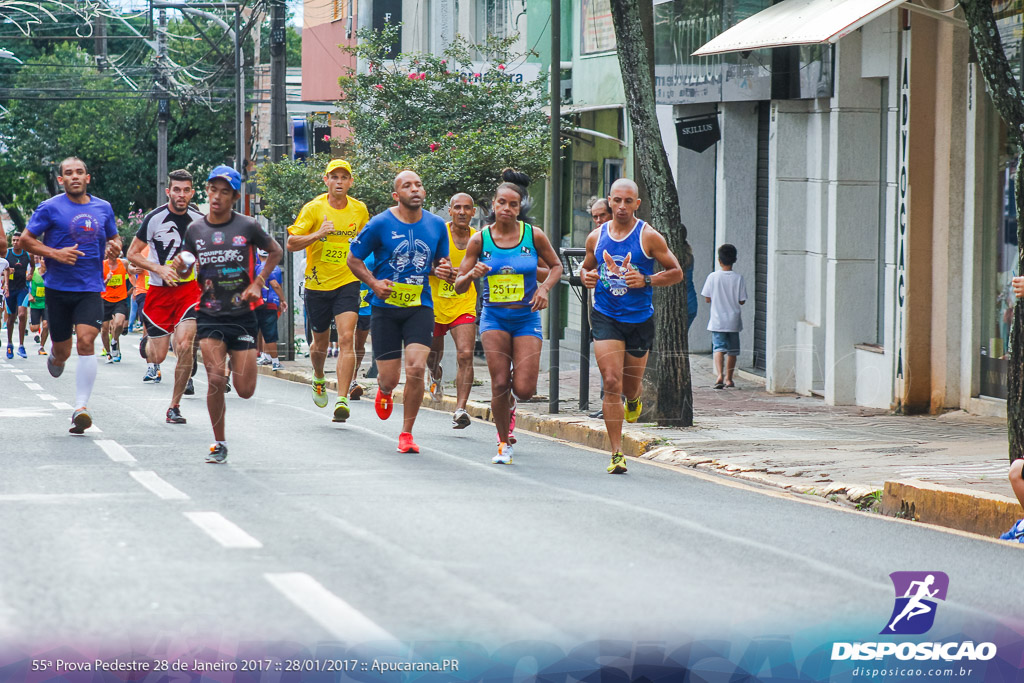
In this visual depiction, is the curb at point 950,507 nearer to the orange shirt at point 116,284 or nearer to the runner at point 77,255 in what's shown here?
the runner at point 77,255

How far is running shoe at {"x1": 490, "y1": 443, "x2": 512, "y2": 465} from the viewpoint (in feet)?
35.4

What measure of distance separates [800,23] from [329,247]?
15.4 ft

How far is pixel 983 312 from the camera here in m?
14.7

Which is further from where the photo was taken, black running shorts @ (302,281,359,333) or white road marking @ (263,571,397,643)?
black running shorts @ (302,281,359,333)

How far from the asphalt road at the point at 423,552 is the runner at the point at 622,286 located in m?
0.79

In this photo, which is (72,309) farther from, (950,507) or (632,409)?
(950,507)

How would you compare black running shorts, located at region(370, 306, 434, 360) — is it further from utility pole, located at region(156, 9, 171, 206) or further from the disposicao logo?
utility pole, located at region(156, 9, 171, 206)

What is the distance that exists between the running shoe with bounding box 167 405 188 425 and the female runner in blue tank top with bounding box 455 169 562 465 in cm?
317

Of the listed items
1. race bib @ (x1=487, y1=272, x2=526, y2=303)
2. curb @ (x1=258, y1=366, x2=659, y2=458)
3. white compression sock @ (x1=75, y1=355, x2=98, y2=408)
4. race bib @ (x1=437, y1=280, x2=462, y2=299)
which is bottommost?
curb @ (x1=258, y1=366, x2=659, y2=458)

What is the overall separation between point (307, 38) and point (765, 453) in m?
30.7

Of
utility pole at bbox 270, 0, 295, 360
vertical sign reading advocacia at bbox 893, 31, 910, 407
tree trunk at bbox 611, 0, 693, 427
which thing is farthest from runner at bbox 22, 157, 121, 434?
utility pole at bbox 270, 0, 295, 360

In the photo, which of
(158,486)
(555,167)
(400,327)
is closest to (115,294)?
(555,167)

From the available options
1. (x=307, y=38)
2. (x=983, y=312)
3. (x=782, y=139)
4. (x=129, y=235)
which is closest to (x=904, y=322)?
(x=983, y=312)

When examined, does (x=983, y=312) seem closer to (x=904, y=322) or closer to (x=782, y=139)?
(x=904, y=322)
